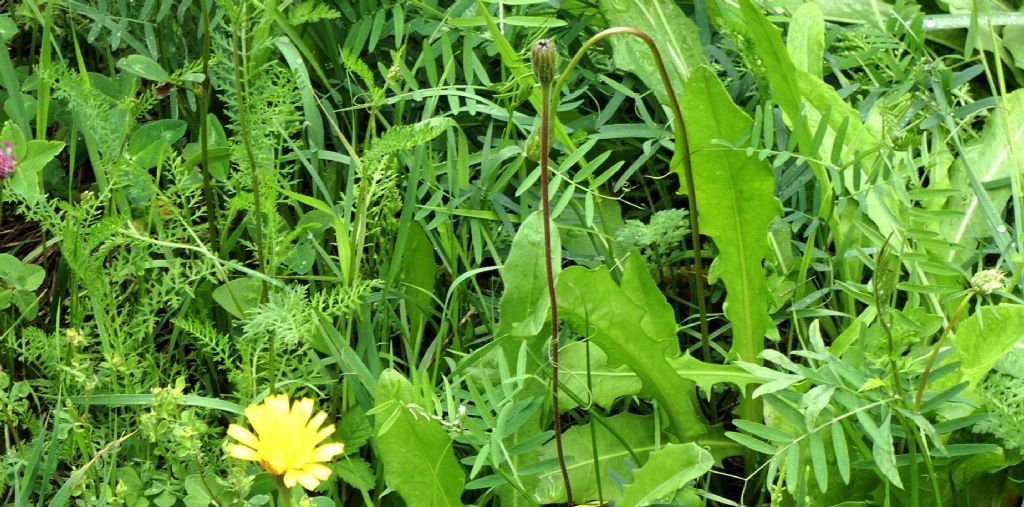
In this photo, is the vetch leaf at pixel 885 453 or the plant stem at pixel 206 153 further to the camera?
the plant stem at pixel 206 153

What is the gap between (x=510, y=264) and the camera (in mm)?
1772

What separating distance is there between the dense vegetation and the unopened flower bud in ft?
0.35

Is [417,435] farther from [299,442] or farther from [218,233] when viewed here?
[218,233]

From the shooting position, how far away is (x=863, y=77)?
2.24 metres

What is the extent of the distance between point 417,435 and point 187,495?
1.18ft

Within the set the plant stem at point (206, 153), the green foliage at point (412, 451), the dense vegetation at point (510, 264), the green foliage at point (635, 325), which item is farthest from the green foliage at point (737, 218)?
the plant stem at point (206, 153)

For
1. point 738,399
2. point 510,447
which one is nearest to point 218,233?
point 510,447

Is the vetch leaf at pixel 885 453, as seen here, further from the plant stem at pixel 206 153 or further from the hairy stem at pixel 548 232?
the plant stem at pixel 206 153

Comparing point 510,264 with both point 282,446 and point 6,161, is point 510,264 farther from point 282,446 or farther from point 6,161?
point 6,161

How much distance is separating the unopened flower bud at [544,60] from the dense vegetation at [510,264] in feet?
0.35

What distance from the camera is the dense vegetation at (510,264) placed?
1.58m

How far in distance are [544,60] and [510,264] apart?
568 mm

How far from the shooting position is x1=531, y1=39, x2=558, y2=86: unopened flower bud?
126 centimetres

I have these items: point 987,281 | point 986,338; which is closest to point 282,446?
point 987,281
